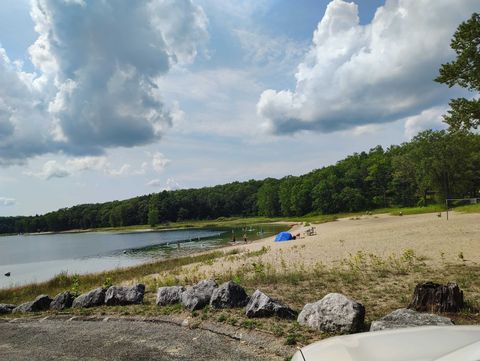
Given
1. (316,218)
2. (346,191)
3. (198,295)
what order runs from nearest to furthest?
1. (198,295)
2. (316,218)
3. (346,191)

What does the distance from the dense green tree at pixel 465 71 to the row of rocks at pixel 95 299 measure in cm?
1813

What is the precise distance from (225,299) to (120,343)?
2.82 meters

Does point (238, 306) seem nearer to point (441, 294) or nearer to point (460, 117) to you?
point (441, 294)

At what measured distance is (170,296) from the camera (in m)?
11.3

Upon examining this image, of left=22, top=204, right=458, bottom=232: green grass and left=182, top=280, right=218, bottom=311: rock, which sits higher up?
left=182, top=280, right=218, bottom=311: rock

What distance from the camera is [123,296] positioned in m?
12.0

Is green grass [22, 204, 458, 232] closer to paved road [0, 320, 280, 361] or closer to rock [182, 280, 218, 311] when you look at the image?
rock [182, 280, 218, 311]

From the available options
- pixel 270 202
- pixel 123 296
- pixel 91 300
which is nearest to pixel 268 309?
pixel 123 296

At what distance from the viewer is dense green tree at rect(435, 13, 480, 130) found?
63.6 ft

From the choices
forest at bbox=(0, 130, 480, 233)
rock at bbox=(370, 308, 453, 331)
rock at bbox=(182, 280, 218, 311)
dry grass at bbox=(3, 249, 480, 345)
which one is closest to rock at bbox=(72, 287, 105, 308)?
dry grass at bbox=(3, 249, 480, 345)

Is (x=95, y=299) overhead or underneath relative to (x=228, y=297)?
underneath

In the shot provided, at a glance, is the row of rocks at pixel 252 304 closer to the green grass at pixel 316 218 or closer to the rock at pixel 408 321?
the rock at pixel 408 321

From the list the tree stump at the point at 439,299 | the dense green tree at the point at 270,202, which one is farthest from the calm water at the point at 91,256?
the dense green tree at the point at 270,202

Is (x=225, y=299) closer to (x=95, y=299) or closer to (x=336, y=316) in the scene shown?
(x=336, y=316)
